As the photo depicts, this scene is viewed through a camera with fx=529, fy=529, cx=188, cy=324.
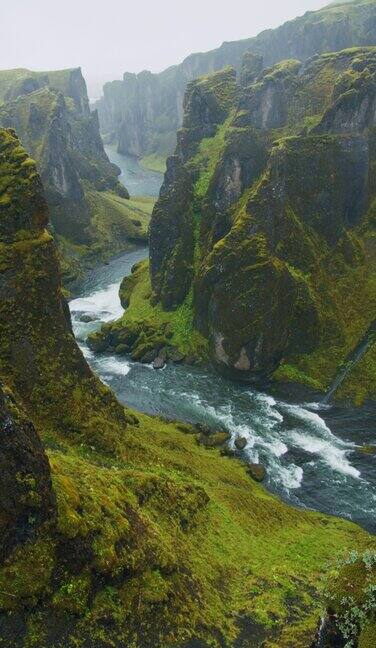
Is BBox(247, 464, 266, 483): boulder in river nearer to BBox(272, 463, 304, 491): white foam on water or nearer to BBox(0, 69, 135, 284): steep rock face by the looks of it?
BBox(272, 463, 304, 491): white foam on water

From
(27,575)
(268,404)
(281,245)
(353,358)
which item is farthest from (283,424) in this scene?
(27,575)

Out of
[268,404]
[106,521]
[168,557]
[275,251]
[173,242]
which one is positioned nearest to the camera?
[106,521]

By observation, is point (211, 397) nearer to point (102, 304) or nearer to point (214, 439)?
point (214, 439)

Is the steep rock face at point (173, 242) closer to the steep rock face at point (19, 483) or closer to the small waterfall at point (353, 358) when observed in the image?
the small waterfall at point (353, 358)

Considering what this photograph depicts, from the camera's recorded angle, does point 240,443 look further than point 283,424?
No

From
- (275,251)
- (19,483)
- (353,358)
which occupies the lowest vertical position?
(353,358)

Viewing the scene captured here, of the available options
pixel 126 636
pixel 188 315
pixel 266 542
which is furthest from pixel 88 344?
pixel 126 636
